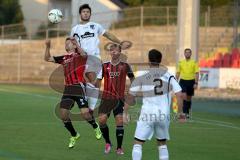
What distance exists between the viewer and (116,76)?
14602 mm

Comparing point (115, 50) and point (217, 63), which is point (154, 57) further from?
point (217, 63)

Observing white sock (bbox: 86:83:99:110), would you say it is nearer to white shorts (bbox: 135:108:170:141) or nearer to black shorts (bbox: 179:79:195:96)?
white shorts (bbox: 135:108:170:141)

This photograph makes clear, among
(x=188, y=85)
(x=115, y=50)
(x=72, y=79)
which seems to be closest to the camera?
(x=115, y=50)

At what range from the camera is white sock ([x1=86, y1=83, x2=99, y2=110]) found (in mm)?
15873

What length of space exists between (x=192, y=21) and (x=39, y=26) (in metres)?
24.2

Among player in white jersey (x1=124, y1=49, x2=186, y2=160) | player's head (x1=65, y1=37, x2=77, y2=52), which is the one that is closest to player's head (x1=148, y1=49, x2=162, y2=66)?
player in white jersey (x1=124, y1=49, x2=186, y2=160)

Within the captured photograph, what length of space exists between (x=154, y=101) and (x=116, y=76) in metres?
2.68

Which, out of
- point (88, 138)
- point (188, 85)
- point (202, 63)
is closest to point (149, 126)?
point (88, 138)

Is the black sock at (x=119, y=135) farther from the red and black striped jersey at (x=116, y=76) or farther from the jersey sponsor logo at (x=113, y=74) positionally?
the jersey sponsor logo at (x=113, y=74)

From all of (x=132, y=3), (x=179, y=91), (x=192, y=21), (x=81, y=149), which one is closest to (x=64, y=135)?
(x=81, y=149)

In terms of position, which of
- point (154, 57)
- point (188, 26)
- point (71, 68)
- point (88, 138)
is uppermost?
point (188, 26)

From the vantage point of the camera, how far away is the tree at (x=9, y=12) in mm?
62125

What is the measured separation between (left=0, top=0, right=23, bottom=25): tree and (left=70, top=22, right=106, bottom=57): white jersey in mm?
47030

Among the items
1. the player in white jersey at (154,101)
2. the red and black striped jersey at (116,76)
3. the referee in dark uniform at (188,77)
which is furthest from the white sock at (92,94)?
the referee in dark uniform at (188,77)
